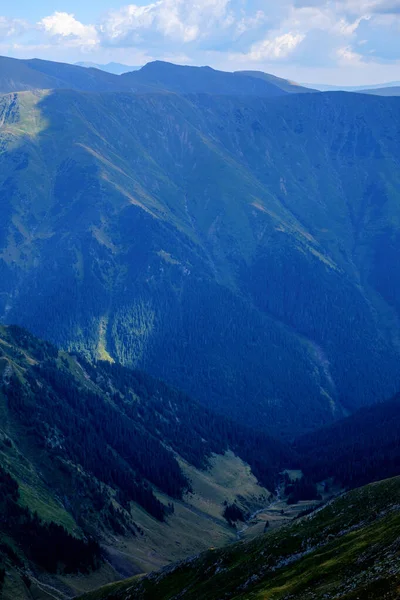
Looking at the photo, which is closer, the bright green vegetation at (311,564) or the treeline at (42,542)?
the bright green vegetation at (311,564)

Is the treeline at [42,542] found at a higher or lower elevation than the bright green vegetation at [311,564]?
lower

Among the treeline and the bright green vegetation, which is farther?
the treeline

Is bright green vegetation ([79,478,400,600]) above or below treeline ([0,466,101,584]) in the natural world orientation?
above

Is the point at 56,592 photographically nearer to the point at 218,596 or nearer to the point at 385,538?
the point at 218,596

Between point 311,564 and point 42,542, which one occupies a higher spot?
point 311,564
